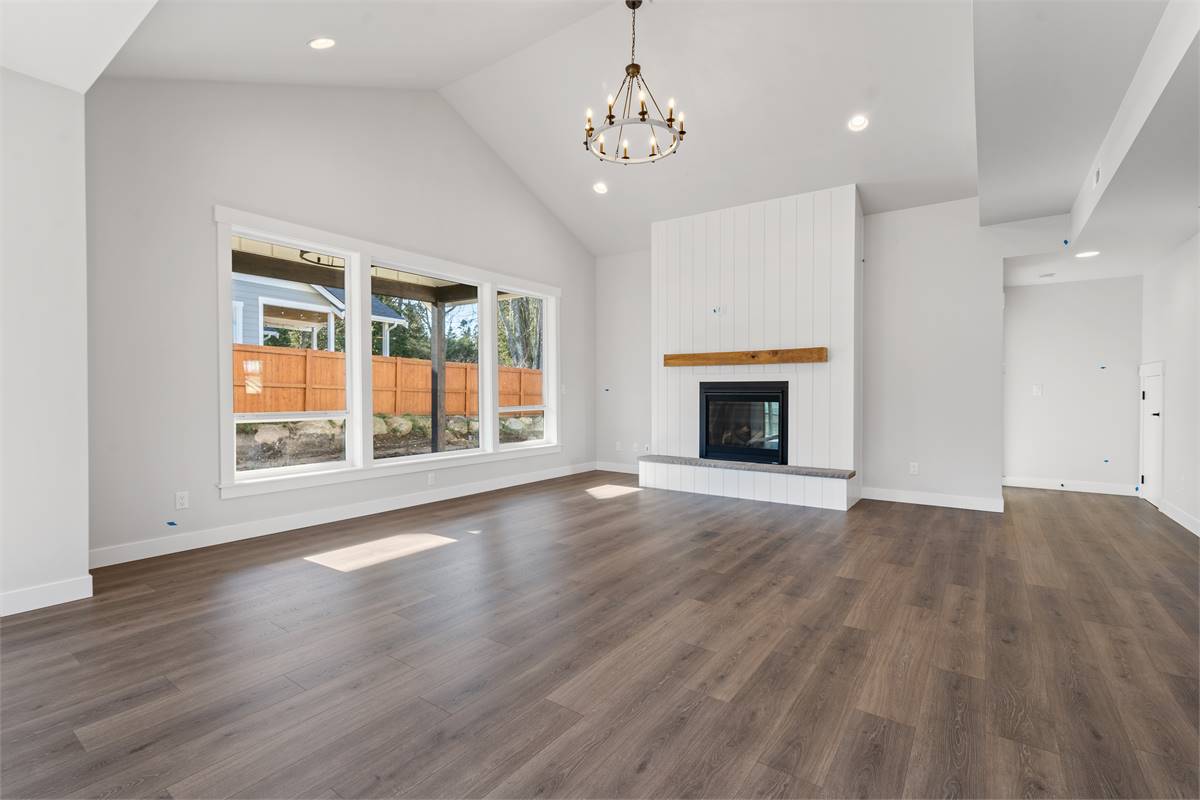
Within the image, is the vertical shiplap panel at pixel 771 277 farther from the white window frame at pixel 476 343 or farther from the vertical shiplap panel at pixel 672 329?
the white window frame at pixel 476 343

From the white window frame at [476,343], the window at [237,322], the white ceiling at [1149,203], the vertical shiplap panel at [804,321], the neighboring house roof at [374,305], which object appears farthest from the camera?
the vertical shiplap panel at [804,321]

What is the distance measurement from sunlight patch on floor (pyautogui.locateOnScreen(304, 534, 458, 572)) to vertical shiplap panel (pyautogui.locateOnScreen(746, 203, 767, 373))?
366cm

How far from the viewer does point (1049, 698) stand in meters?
2.03

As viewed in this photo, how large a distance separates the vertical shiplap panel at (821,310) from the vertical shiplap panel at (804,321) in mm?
39

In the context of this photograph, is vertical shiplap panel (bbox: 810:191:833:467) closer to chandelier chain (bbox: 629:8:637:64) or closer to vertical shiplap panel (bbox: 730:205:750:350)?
vertical shiplap panel (bbox: 730:205:750:350)

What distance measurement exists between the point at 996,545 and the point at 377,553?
446 cm

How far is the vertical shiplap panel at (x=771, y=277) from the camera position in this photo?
5719mm

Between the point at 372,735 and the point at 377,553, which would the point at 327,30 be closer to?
the point at 377,553

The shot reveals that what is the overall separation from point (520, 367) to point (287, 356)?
285cm

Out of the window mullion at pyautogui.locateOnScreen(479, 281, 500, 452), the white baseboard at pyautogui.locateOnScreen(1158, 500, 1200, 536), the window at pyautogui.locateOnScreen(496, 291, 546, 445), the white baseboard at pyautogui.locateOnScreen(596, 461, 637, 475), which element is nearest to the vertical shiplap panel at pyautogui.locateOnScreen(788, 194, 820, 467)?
the white baseboard at pyautogui.locateOnScreen(596, 461, 637, 475)

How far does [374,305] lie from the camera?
5207 millimetres

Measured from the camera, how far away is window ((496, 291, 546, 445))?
21.7 feet

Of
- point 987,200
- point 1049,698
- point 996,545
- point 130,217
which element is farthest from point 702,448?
point 130,217

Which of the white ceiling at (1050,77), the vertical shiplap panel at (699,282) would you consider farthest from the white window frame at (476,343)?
the white ceiling at (1050,77)
